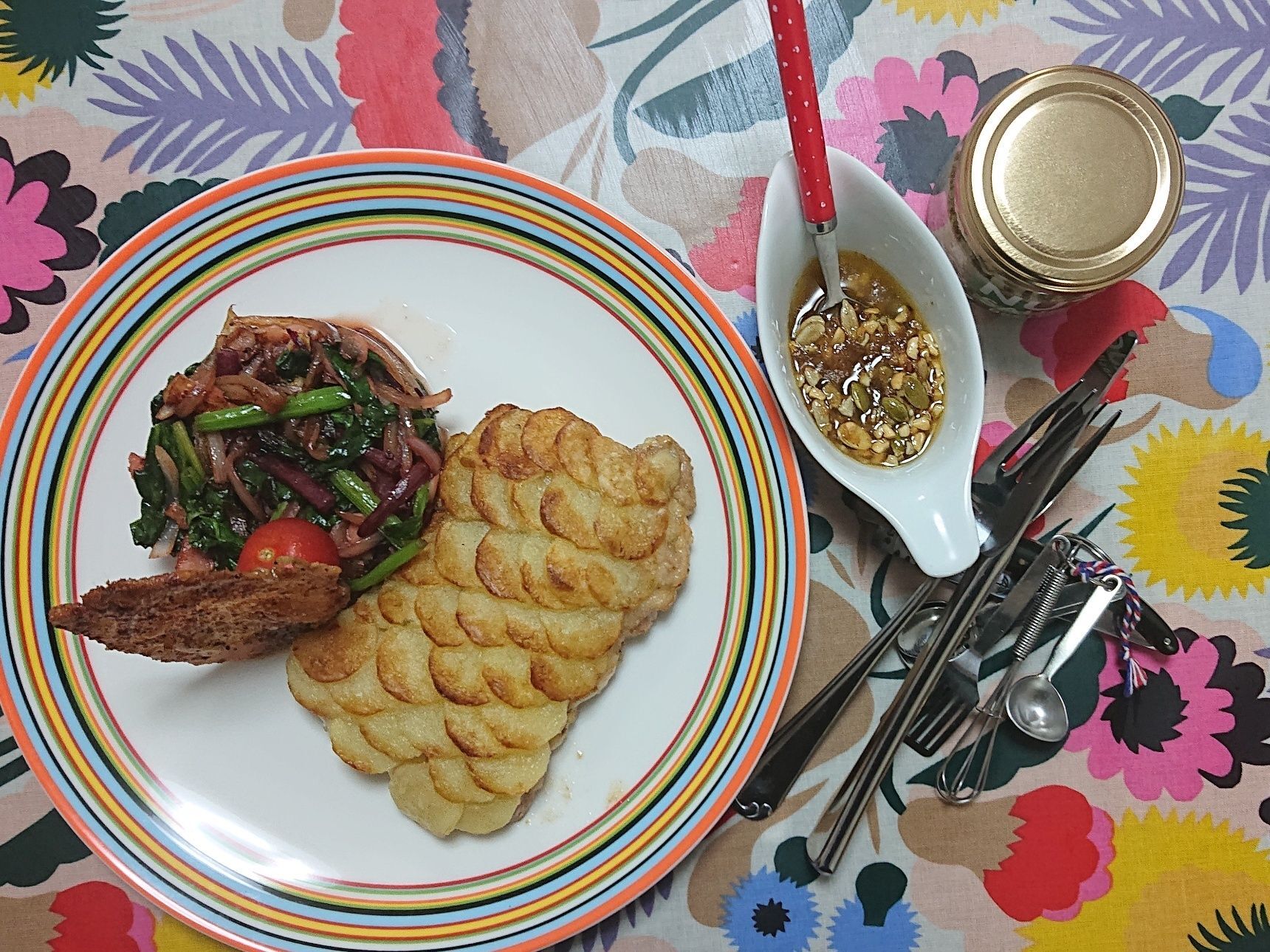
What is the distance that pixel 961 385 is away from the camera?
8.14 ft

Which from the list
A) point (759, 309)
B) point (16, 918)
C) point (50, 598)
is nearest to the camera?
point (759, 309)

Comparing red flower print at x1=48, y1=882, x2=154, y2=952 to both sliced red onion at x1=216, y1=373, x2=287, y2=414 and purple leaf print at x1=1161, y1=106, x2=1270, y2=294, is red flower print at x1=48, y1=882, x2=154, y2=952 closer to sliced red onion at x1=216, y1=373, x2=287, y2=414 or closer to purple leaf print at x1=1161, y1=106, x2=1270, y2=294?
sliced red onion at x1=216, y1=373, x2=287, y2=414

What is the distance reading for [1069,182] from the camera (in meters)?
2.46

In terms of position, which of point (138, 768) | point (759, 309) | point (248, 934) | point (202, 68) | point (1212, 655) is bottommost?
point (248, 934)

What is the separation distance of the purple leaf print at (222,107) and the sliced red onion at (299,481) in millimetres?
1015

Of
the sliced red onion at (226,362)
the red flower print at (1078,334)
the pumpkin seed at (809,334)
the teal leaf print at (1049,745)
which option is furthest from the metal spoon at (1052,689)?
the sliced red onion at (226,362)

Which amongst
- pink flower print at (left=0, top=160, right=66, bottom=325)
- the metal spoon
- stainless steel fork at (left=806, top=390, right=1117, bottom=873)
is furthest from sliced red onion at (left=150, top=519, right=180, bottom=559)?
the metal spoon

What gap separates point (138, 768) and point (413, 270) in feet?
5.76

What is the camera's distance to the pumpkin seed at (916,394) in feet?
8.36

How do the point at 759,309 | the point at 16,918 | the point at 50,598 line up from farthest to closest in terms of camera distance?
the point at 16,918, the point at 50,598, the point at 759,309

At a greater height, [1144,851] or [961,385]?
[961,385]

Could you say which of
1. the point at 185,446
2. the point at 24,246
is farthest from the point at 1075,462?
the point at 24,246

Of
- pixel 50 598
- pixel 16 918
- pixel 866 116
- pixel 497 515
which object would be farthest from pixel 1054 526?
pixel 16 918

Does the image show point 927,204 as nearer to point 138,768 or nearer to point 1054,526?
point 1054,526
